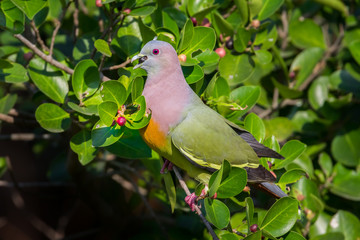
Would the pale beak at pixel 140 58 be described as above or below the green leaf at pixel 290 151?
above

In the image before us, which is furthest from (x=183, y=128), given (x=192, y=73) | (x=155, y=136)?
(x=192, y=73)

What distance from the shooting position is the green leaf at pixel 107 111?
4.98ft

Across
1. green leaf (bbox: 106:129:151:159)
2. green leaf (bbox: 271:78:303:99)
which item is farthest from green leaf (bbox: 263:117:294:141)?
green leaf (bbox: 106:129:151:159)

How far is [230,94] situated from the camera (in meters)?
2.04

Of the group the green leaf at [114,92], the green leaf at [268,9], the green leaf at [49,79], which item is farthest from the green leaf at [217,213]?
the green leaf at [268,9]

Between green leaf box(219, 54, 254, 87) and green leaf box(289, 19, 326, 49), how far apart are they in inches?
34.3

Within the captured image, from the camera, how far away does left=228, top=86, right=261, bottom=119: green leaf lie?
201 centimetres

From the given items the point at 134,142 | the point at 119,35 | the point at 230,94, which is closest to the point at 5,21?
the point at 119,35

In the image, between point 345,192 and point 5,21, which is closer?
point 5,21

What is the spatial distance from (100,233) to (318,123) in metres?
1.80

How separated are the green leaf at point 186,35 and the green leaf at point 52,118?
58cm

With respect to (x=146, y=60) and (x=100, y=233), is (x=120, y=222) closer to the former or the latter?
(x=100, y=233)

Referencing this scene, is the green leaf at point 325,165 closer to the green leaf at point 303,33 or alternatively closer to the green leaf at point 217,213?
the green leaf at point 303,33

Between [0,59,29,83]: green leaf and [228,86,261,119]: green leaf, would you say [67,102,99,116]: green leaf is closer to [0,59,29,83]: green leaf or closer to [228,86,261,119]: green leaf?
[0,59,29,83]: green leaf
